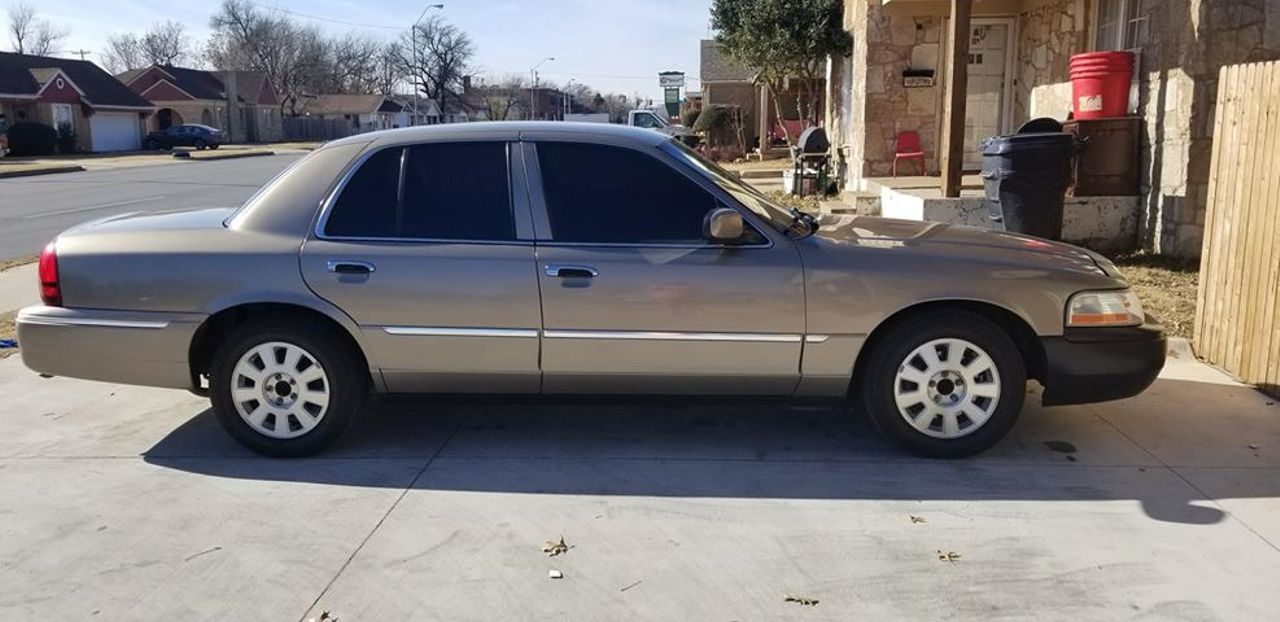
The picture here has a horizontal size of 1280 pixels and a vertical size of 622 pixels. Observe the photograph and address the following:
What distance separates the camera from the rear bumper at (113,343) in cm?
480

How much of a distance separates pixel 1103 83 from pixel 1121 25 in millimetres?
1249

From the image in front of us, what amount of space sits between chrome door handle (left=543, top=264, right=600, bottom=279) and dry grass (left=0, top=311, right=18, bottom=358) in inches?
187

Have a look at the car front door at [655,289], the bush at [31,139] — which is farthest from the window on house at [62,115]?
the car front door at [655,289]

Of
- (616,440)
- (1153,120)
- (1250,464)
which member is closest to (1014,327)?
(1250,464)

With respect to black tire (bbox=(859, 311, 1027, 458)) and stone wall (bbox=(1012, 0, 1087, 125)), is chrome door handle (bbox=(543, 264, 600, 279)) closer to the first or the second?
black tire (bbox=(859, 311, 1027, 458))

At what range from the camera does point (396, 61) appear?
109375 millimetres

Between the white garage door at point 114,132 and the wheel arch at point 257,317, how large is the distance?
57.9 metres

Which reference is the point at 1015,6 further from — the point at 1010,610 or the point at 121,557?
the point at 121,557

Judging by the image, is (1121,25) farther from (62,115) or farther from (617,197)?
(62,115)

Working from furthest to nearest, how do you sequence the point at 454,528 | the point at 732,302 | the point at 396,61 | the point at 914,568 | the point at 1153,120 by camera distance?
the point at 396,61 → the point at 1153,120 → the point at 732,302 → the point at 454,528 → the point at 914,568

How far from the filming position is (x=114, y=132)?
57594 millimetres

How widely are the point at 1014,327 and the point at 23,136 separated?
2031 inches

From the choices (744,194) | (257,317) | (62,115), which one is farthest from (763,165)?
(62,115)

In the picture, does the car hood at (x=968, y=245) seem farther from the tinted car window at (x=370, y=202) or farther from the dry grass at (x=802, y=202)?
the dry grass at (x=802, y=202)
